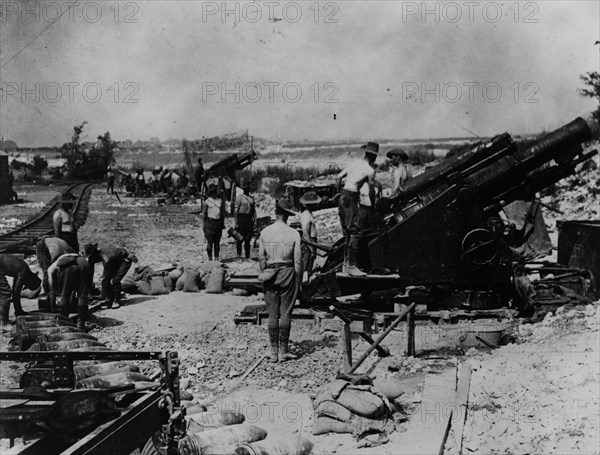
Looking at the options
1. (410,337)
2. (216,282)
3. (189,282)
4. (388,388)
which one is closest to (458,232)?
(410,337)

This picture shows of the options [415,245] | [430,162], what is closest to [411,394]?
[415,245]

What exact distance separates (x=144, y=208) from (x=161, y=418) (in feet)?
82.6

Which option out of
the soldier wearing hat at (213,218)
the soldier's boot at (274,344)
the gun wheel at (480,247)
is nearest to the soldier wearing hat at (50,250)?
the soldier's boot at (274,344)

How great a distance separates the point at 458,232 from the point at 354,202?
54.4 inches

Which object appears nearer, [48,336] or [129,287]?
[48,336]

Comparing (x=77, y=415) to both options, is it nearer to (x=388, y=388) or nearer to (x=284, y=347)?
(x=388, y=388)

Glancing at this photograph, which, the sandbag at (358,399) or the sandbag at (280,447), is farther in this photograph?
the sandbag at (358,399)

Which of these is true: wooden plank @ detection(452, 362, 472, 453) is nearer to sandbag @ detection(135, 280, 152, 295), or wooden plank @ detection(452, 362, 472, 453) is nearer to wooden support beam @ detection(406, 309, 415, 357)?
wooden support beam @ detection(406, 309, 415, 357)

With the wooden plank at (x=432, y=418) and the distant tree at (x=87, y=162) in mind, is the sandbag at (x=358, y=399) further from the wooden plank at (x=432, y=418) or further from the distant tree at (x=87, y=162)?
the distant tree at (x=87, y=162)

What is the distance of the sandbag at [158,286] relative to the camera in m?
11.0

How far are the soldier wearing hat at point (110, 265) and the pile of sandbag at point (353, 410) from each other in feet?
16.1

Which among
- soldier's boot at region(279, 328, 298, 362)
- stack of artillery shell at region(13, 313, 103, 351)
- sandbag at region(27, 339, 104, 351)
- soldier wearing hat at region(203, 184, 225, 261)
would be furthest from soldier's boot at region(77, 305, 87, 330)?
soldier wearing hat at region(203, 184, 225, 261)

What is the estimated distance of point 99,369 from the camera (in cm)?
622

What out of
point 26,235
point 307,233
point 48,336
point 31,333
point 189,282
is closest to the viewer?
point 48,336
